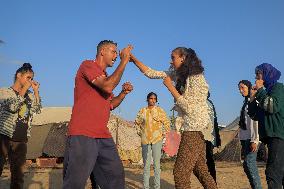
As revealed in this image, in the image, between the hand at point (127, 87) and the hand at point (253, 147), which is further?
the hand at point (253, 147)

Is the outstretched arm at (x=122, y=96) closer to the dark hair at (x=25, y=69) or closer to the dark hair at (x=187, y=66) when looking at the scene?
the dark hair at (x=187, y=66)

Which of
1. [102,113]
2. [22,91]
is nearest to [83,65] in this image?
[102,113]

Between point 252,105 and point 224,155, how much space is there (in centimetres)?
1766

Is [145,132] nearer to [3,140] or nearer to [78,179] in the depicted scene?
[3,140]

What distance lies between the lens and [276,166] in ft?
17.0

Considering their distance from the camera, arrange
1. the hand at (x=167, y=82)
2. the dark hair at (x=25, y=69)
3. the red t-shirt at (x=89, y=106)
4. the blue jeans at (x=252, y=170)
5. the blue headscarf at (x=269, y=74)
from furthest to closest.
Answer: the blue jeans at (x=252, y=170), the dark hair at (x=25, y=69), the blue headscarf at (x=269, y=74), the hand at (x=167, y=82), the red t-shirt at (x=89, y=106)

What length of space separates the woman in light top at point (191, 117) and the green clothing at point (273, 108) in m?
0.82

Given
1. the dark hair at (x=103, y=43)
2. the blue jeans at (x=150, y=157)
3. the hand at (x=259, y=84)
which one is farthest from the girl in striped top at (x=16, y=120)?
the hand at (x=259, y=84)

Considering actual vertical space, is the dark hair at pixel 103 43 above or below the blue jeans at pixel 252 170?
above

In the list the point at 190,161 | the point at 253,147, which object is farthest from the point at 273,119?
the point at 253,147

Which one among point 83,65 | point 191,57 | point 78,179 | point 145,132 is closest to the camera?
point 78,179

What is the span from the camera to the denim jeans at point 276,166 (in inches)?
202

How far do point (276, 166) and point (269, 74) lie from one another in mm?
1246

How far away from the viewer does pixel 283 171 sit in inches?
205
